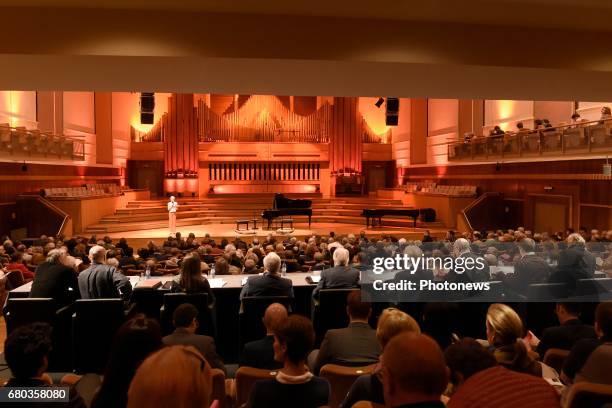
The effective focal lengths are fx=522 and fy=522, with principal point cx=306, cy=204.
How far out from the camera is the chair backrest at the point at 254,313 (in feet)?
14.8

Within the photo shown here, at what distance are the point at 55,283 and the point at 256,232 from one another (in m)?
10.2

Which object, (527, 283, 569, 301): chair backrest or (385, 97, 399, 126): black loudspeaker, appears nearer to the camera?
(527, 283, 569, 301): chair backrest

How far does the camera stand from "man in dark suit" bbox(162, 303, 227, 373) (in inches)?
124

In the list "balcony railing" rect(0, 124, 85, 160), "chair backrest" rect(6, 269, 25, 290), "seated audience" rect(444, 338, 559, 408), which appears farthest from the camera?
"balcony railing" rect(0, 124, 85, 160)

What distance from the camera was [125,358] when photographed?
91.4 inches

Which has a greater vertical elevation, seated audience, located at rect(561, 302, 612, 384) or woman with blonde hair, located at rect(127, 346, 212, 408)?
woman with blonde hair, located at rect(127, 346, 212, 408)

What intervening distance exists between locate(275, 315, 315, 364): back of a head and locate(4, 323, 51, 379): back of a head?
1.08m

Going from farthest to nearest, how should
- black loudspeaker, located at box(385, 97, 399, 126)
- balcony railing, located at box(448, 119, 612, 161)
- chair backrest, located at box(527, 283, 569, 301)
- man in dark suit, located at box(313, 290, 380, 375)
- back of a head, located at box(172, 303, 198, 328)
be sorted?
1. black loudspeaker, located at box(385, 97, 399, 126)
2. balcony railing, located at box(448, 119, 612, 161)
3. chair backrest, located at box(527, 283, 569, 301)
4. back of a head, located at box(172, 303, 198, 328)
5. man in dark suit, located at box(313, 290, 380, 375)

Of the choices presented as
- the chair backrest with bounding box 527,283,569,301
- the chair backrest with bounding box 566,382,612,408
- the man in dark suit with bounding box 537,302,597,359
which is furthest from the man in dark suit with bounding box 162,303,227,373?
the chair backrest with bounding box 527,283,569,301

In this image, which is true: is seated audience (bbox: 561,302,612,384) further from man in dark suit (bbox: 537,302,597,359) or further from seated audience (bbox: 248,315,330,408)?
seated audience (bbox: 248,315,330,408)

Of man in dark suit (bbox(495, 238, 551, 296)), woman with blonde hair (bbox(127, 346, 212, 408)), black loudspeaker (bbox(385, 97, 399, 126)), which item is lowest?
man in dark suit (bbox(495, 238, 551, 296))

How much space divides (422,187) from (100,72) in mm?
15386

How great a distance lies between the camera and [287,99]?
2247 cm

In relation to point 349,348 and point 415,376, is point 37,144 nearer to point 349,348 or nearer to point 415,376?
point 349,348
